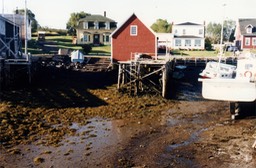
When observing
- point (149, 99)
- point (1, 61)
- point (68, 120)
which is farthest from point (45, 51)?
point (68, 120)

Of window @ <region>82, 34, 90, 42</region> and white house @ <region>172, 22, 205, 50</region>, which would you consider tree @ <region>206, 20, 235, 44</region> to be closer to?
white house @ <region>172, 22, 205, 50</region>

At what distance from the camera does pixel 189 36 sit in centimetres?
6412

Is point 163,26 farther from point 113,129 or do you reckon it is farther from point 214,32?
point 113,129

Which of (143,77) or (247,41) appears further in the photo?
(247,41)

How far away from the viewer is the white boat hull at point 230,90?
19.8 metres

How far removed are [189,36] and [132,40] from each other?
27.6 meters

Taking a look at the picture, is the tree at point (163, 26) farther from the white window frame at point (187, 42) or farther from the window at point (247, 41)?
the window at point (247, 41)

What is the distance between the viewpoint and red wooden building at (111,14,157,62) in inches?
1527

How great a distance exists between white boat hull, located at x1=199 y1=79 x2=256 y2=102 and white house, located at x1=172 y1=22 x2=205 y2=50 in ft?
139

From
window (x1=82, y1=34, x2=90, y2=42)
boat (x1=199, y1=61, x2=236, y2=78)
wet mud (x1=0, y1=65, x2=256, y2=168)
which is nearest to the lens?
wet mud (x1=0, y1=65, x2=256, y2=168)

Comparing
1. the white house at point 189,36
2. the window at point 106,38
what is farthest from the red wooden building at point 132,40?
the white house at point 189,36

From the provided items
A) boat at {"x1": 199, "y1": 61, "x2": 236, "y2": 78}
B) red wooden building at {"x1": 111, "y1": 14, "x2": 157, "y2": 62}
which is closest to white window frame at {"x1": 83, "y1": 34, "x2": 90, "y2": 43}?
red wooden building at {"x1": 111, "y1": 14, "x2": 157, "y2": 62}

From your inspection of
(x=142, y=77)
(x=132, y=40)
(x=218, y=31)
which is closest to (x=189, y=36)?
(x=132, y=40)

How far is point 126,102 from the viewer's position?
25578 millimetres
